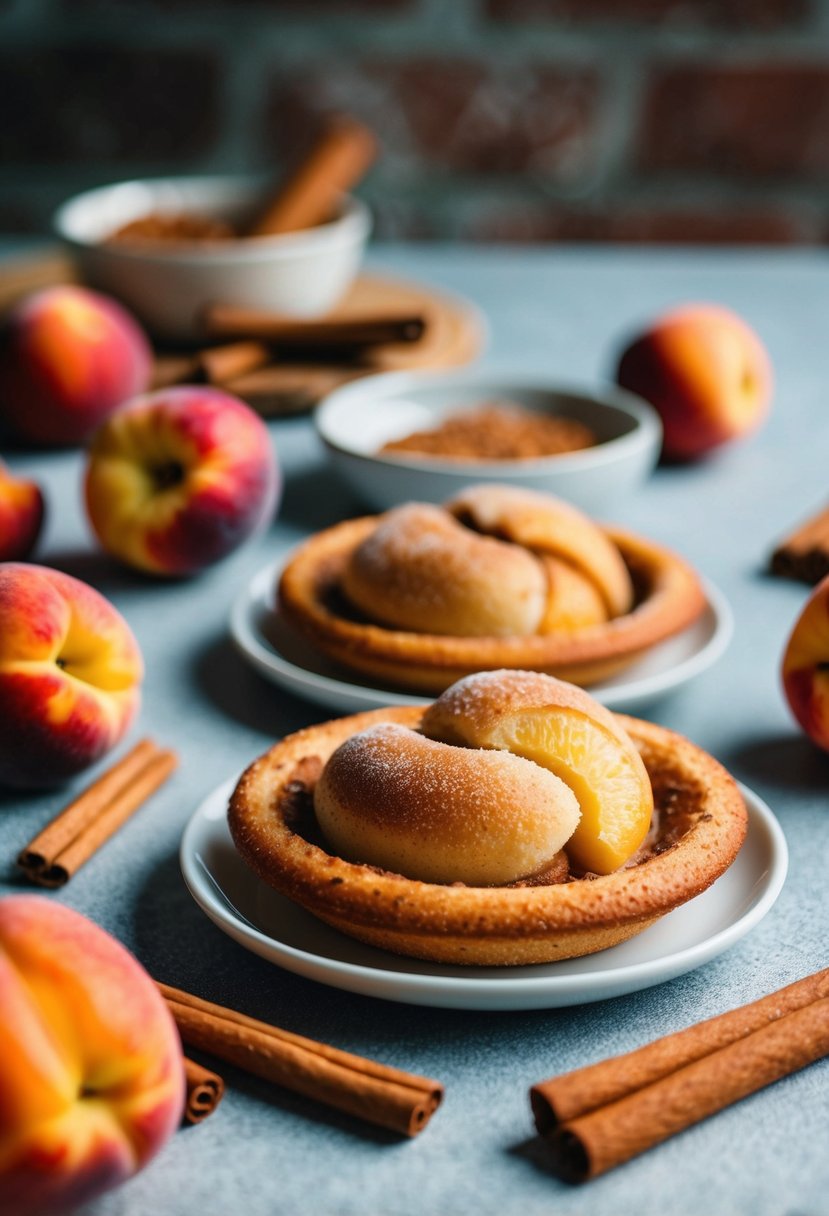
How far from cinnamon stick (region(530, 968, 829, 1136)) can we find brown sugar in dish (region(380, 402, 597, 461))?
2.25 feet

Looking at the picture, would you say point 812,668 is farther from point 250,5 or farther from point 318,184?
point 250,5

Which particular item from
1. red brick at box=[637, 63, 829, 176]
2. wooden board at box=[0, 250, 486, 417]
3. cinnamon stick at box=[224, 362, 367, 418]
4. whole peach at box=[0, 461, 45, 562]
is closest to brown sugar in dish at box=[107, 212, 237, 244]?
wooden board at box=[0, 250, 486, 417]

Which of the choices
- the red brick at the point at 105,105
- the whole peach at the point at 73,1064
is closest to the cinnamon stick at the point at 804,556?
the whole peach at the point at 73,1064

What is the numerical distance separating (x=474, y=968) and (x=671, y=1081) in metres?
0.10

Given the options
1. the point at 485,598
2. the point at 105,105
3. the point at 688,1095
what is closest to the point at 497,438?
the point at 485,598

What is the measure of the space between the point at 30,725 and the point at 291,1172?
324mm

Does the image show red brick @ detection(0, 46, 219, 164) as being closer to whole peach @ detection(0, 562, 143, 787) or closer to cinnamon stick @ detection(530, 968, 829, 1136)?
whole peach @ detection(0, 562, 143, 787)

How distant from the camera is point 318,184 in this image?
173 cm

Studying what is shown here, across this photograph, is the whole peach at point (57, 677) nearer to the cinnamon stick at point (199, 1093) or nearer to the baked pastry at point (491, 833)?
the baked pastry at point (491, 833)

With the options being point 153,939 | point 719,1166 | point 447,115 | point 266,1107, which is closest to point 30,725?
point 153,939

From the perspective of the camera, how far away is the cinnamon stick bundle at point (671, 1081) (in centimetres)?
55

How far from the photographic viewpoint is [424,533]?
3.15ft

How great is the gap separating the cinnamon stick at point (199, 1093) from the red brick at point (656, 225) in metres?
2.16

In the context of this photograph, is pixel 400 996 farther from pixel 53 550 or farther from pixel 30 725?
pixel 53 550
